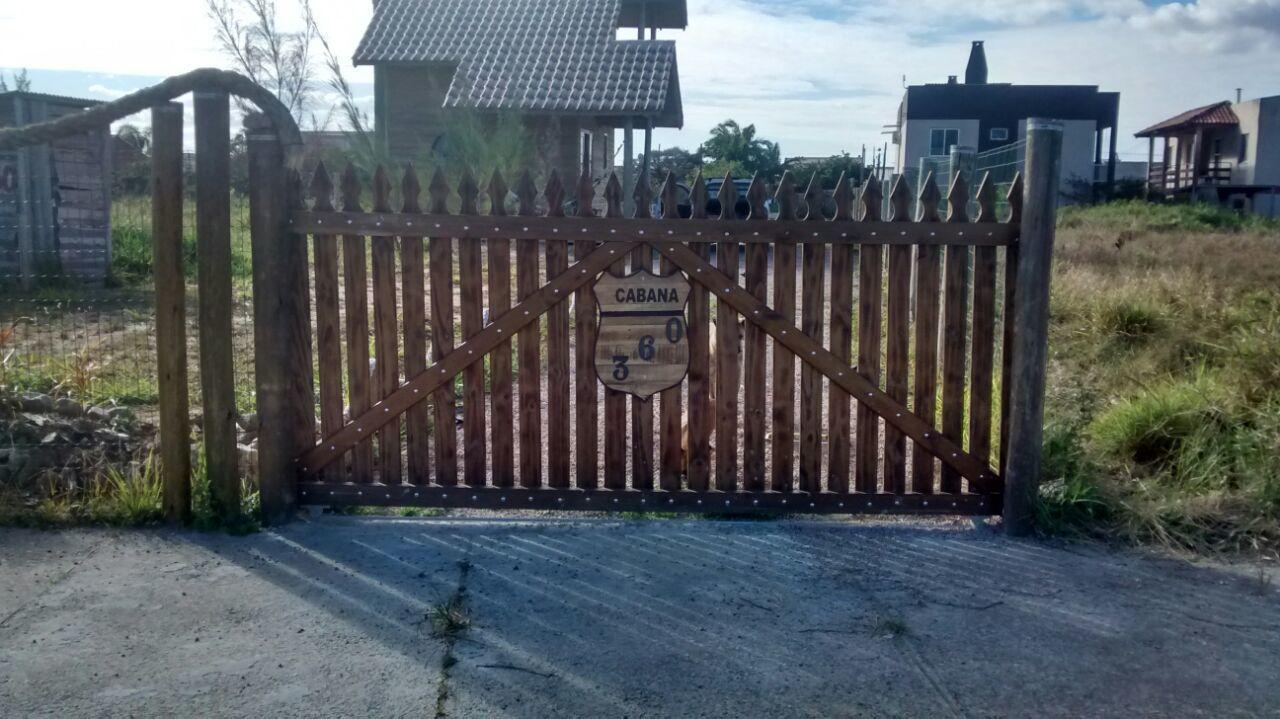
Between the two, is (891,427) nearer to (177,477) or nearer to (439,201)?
(439,201)

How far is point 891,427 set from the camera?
18.1 feet

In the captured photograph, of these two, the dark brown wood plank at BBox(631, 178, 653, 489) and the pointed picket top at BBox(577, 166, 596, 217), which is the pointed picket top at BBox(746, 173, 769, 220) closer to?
the dark brown wood plank at BBox(631, 178, 653, 489)

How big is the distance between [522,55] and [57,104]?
40.0ft

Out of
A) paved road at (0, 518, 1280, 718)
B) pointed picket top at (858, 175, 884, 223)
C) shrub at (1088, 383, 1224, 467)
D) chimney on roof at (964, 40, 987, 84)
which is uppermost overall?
chimney on roof at (964, 40, 987, 84)

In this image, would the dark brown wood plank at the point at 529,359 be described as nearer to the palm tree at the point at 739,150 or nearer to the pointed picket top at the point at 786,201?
the pointed picket top at the point at 786,201

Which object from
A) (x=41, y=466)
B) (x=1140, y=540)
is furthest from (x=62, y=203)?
(x=1140, y=540)

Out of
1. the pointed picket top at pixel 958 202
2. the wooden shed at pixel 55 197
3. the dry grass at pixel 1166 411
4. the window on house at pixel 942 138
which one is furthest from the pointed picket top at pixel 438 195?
the window on house at pixel 942 138

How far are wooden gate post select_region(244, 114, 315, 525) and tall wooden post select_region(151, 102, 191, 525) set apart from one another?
358mm

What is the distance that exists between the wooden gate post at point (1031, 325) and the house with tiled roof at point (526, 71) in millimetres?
17434

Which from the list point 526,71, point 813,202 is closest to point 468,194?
point 813,202

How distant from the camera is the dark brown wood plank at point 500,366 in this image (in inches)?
213

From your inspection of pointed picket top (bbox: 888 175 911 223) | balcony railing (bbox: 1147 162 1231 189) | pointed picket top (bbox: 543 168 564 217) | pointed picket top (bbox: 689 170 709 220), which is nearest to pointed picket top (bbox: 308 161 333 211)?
pointed picket top (bbox: 543 168 564 217)

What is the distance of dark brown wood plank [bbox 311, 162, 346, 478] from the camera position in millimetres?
5465

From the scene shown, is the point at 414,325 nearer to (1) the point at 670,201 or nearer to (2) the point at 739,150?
(1) the point at 670,201
